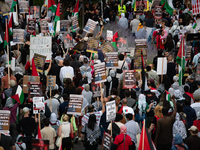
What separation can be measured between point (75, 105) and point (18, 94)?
1949mm

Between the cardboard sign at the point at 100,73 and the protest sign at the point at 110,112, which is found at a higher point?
the cardboard sign at the point at 100,73

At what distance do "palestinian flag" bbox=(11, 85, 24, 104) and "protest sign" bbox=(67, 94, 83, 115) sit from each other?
5.57 ft

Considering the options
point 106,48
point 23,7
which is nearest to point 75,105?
point 106,48

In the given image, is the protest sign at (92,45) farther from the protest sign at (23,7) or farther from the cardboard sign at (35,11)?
the cardboard sign at (35,11)

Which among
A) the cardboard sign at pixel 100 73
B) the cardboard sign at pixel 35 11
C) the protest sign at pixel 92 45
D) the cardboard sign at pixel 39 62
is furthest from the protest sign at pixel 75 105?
the cardboard sign at pixel 35 11

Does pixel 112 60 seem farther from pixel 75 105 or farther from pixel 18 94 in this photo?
pixel 18 94

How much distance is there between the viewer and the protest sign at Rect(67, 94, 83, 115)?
987cm

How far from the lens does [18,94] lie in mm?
10961

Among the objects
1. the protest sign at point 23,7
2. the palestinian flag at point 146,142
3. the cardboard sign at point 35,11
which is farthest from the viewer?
the cardboard sign at point 35,11

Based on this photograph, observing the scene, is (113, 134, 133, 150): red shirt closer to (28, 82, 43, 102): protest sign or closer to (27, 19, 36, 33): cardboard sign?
(28, 82, 43, 102): protest sign

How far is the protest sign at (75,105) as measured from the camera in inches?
388

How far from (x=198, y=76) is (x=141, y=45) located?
9.31ft

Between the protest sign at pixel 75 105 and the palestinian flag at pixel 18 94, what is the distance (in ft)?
5.57

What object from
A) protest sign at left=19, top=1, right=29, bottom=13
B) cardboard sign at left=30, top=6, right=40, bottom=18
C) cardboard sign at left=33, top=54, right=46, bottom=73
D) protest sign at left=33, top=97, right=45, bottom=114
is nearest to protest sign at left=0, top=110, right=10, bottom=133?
protest sign at left=33, top=97, right=45, bottom=114
